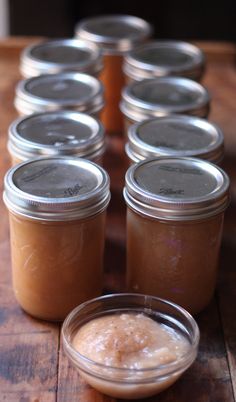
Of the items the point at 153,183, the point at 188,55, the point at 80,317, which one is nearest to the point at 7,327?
the point at 80,317

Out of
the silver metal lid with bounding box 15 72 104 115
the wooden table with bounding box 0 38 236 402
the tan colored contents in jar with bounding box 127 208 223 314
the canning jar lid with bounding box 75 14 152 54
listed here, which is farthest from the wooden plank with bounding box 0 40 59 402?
the canning jar lid with bounding box 75 14 152 54

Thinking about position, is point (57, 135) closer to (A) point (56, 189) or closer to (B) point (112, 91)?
(A) point (56, 189)

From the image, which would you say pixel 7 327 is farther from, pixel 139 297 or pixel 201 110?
pixel 201 110

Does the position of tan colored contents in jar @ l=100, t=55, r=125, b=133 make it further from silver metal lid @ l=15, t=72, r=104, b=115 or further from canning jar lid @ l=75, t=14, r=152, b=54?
silver metal lid @ l=15, t=72, r=104, b=115

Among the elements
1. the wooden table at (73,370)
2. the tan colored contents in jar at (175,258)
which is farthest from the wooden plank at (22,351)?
the tan colored contents in jar at (175,258)

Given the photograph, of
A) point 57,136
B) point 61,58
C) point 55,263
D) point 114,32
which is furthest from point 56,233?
point 114,32
